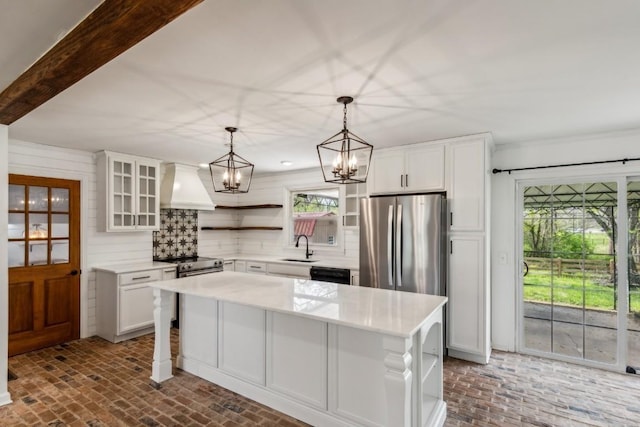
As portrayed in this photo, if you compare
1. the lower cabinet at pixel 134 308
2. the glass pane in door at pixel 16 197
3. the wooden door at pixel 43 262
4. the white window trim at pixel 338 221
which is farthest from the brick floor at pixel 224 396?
the white window trim at pixel 338 221

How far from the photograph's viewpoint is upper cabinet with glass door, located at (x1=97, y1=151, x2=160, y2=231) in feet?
14.0

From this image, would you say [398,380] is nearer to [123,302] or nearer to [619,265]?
[619,265]

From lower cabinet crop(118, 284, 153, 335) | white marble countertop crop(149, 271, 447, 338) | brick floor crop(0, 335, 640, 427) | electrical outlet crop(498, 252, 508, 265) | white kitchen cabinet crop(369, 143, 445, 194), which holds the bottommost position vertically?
brick floor crop(0, 335, 640, 427)

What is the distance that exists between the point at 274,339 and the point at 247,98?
1.82 meters

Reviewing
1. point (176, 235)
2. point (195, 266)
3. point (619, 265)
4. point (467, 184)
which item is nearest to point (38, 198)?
point (176, 235)

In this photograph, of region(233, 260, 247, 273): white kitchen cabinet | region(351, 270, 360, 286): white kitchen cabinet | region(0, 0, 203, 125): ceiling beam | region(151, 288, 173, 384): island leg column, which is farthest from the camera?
region(233, 260, 247, 273): white kitchen cabinet

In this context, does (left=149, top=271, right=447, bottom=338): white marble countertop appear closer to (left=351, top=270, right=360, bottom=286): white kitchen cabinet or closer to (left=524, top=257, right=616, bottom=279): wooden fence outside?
(left=351, top=270, right=360, bottom=286): white kitchen cabinet

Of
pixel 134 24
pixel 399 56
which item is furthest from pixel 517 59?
pixel 134 24

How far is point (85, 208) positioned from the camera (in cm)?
431

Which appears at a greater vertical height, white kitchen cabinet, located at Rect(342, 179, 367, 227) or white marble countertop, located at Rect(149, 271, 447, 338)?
white kitchen cabinet, located at Rect(342, 179, 367, 227)

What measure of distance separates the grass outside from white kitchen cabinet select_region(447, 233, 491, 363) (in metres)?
0.77

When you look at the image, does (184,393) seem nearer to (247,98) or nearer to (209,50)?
(247,98)

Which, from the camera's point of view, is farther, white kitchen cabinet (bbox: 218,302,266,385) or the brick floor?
white kitchen cabinet (bbox: 218,302,266,385)

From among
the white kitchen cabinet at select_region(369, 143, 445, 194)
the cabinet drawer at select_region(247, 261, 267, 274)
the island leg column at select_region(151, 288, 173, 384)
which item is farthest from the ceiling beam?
the cabinet drawer at select_region(247, 261, 267, 274)
